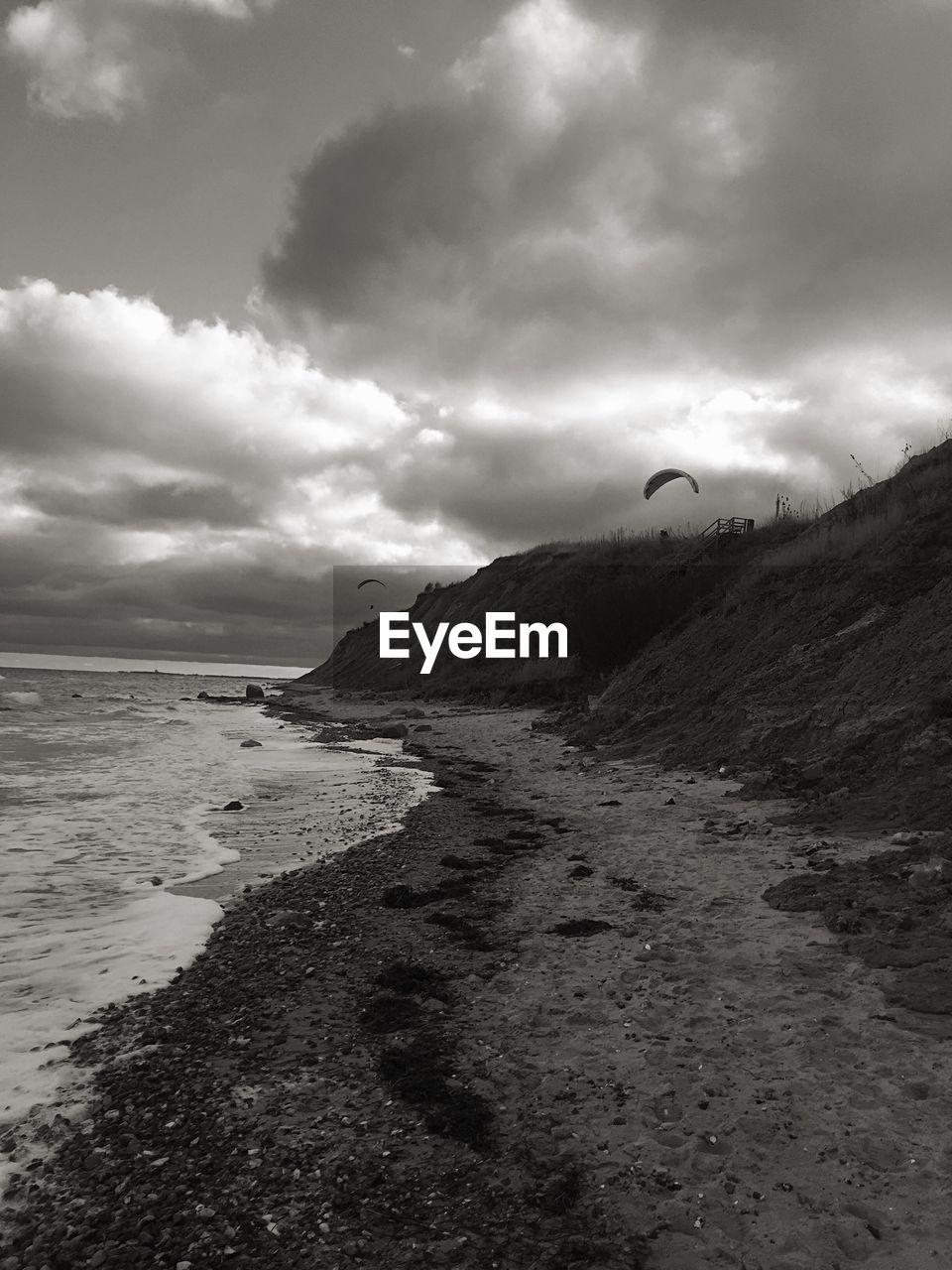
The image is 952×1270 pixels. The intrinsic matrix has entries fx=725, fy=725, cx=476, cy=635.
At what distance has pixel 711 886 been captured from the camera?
7152mm

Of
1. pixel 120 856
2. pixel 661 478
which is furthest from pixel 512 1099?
pixel 661 478

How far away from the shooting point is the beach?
2.91m

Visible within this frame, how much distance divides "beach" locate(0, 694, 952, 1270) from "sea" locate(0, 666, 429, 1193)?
0.34 meters

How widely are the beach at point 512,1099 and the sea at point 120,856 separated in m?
0.34

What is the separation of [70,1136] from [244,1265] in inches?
53.7

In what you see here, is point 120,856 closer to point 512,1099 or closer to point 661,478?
point 512,1099

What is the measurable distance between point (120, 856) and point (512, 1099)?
23.5 feet

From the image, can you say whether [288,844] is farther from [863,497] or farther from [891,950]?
[863,497]

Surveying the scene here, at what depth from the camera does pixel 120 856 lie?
9.24 metres

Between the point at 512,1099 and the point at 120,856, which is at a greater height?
the point at 512,1099

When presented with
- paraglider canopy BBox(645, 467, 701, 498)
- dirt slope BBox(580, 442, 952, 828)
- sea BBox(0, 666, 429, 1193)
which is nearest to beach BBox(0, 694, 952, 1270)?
sea BBox(0, 666, 429, 1193)

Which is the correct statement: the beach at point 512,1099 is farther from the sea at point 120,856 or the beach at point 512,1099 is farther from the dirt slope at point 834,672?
the dirt slope at point 834,672

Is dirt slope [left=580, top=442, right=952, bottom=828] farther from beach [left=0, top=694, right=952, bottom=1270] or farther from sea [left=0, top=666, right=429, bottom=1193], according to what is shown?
sea [left=0, top=666, right=429, bottom=1193]

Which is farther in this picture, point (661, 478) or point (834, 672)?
point (661, 478)
